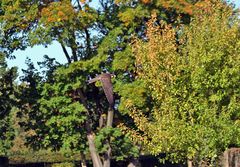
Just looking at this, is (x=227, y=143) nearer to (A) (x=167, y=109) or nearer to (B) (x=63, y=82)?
(A) (x=167, y=109)

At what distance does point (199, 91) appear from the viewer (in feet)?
66.0

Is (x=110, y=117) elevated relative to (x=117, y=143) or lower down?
elevated

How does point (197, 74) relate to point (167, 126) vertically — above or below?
above

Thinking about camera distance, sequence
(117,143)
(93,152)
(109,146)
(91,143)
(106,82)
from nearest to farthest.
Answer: (106,82) < (117,143) < (109,146) < (93,152) < (91,143)

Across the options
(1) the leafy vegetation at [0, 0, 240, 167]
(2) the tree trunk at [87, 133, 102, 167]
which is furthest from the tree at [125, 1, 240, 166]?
(2) the tree trunk at [87, 133, 102, 167]

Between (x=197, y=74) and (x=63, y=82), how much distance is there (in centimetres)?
928

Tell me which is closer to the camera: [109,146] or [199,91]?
[199,91]

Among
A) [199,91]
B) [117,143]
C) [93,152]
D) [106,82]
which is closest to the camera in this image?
[199,91]

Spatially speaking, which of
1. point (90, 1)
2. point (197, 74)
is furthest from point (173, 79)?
point (90, 1)

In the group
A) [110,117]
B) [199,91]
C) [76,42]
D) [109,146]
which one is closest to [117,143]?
[109,146]

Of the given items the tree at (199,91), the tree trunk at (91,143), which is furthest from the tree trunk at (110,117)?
the tree at (199,91)

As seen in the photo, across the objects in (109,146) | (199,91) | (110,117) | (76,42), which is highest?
(76,42)

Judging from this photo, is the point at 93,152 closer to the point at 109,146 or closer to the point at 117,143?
the point at 109,146

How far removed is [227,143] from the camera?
750 inches
